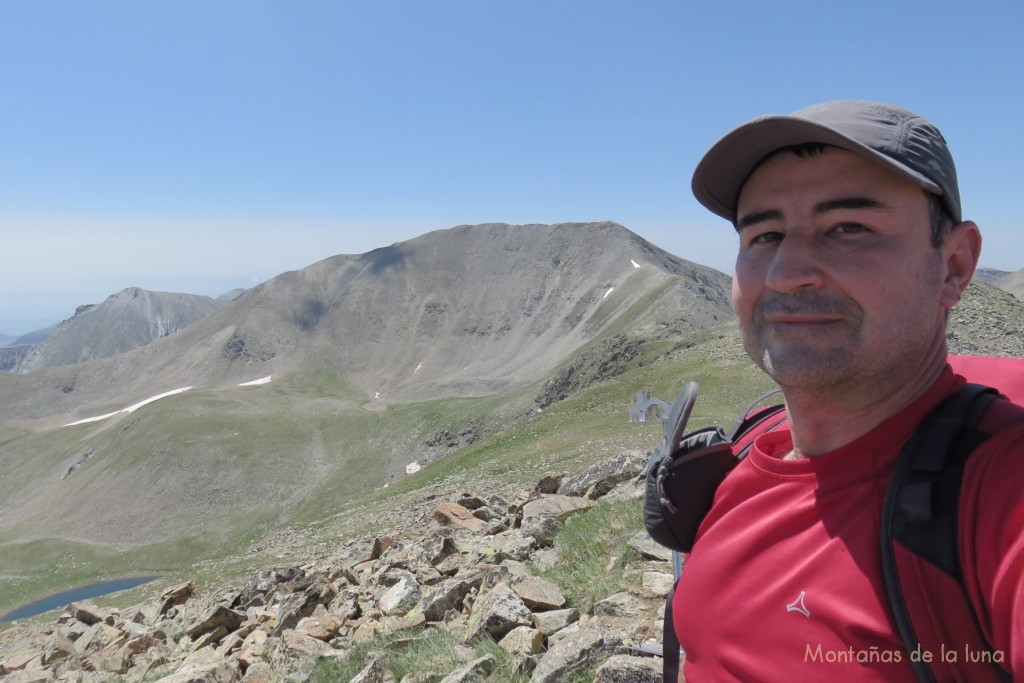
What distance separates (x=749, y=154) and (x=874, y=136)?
0.69 metres

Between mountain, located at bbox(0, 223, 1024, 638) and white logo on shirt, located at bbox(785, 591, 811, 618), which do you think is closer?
white logo on shirt, located at bbox(785, 591, 811, 618)

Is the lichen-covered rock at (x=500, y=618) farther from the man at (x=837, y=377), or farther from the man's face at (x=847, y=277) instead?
the man's face at (x=847, y=277)

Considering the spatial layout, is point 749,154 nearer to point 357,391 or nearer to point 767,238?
point 767,238

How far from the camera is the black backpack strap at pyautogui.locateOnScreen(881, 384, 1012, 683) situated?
7.66 ft

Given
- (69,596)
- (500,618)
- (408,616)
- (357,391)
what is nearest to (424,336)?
(357,391)

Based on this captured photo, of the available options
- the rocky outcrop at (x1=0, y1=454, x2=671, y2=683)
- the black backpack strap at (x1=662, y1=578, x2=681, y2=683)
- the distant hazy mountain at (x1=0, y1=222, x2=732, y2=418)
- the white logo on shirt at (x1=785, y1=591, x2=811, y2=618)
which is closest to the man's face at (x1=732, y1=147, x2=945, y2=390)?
the white logo on shirt at (x1=785, y1=591, x2=811, y2=618)

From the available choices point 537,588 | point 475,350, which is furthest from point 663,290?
point 537,588

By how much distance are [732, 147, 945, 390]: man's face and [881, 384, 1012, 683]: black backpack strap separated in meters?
0.38

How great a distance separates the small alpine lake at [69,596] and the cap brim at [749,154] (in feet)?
215

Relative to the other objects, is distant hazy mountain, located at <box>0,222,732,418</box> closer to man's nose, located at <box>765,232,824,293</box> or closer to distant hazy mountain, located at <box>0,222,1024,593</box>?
distant hazy mountain, located at <box>0,222,1024,593</box>

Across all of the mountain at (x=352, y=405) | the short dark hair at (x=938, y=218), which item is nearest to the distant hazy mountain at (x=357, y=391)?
the mountain at (x=352, y=405)

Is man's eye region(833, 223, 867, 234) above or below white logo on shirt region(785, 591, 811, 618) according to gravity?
above

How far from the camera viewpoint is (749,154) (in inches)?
132

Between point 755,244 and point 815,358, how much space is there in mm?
745
